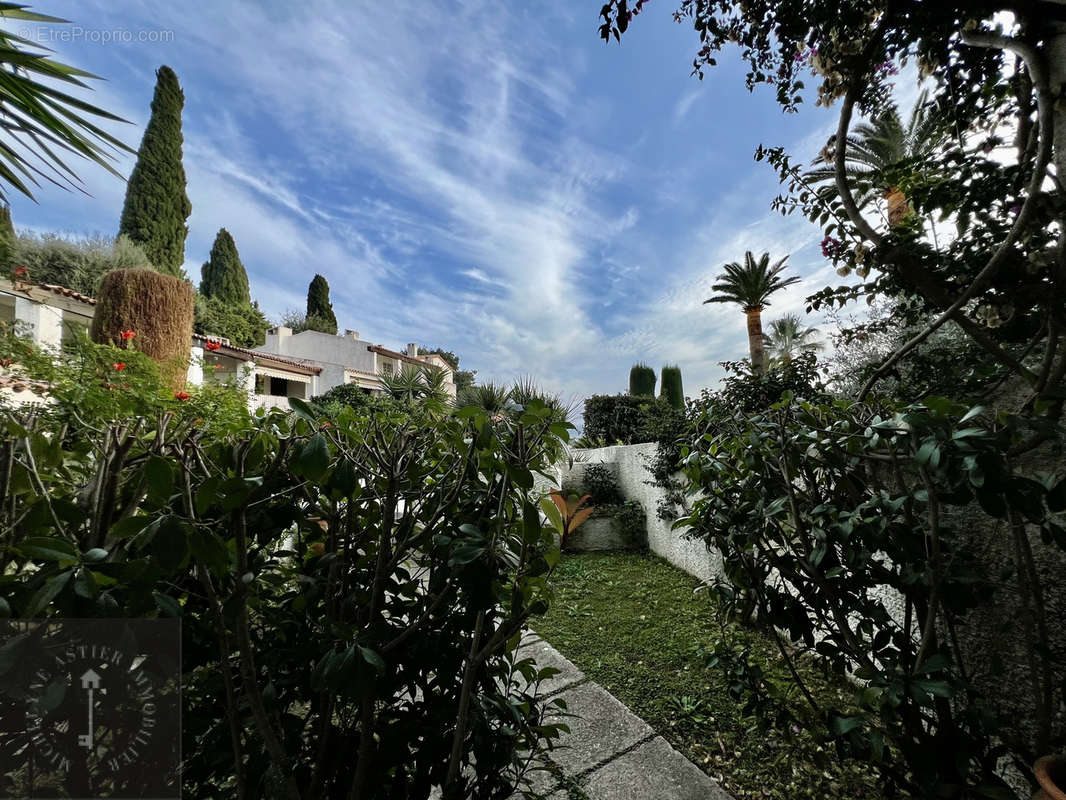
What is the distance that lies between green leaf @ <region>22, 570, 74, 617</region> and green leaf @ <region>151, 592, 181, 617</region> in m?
0.10

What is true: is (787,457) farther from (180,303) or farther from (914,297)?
(180,303)

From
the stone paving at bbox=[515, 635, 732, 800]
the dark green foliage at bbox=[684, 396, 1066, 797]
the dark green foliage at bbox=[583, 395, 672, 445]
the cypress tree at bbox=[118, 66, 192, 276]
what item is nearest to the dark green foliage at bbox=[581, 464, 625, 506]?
the dark green foliage at bbox=[583, 395, 672, 445]

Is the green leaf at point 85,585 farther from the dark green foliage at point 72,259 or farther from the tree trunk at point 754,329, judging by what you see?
the dark green foliage at point 72,259

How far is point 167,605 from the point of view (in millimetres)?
608

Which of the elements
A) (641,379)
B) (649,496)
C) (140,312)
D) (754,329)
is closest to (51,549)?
(649,496)

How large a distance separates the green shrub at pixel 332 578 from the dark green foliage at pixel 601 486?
5.84m

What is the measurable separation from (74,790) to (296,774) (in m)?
0.38

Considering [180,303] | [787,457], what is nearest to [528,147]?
[180,303]

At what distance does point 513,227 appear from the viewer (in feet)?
26.2

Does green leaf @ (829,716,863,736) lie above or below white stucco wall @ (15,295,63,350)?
below

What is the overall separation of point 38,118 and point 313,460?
3.42m

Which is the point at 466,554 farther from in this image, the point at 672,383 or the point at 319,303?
the point at 319,303

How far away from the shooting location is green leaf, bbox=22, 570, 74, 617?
51cm

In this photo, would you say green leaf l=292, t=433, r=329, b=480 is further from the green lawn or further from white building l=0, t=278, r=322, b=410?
the green lawn
